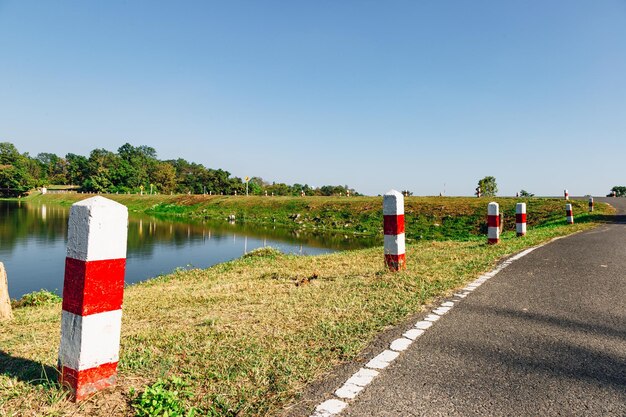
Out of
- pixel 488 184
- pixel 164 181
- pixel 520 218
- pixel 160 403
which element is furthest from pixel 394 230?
pixel 164 181

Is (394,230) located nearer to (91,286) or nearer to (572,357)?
(572,357)

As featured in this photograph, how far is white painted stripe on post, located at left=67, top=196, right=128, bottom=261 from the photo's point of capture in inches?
84.2

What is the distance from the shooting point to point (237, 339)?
3156mm

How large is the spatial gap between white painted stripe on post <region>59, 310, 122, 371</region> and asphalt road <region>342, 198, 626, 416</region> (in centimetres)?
144

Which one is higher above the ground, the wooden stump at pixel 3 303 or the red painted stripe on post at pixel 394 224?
the red painted stripe on post at pixel 394 224

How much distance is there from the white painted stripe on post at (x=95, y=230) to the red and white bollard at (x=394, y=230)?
4299mm

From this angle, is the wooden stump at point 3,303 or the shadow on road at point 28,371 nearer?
the shadow on road at point 28,371

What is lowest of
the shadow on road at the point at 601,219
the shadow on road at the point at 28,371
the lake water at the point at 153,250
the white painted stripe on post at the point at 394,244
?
the lake water at the point at 153,250

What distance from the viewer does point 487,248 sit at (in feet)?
27.8

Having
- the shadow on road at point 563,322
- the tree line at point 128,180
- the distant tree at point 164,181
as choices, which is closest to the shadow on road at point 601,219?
the shadow on road at point 563,322

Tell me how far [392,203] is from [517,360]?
3.40 m

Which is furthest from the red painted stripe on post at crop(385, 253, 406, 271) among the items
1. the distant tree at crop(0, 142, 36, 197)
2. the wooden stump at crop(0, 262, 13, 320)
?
the distant tree at crop(0, 142, 36, 197)

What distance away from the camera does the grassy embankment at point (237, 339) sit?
85.9 inches

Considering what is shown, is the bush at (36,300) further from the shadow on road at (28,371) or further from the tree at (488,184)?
the tree at (488,184)
